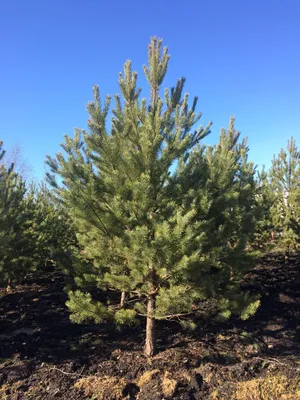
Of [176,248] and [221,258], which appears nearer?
[176,248]

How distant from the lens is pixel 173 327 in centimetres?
673

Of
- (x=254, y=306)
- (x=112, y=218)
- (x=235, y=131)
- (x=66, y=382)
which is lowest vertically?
(x=66, y=382)

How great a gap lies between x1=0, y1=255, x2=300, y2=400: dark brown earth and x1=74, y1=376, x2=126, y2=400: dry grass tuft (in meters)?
0.01

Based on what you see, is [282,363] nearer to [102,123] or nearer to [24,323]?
[102,123]

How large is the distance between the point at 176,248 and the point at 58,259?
236 centimetres

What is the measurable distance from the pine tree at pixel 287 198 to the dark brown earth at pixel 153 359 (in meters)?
3.42

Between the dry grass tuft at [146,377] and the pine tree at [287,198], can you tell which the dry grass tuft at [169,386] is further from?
the pine tree at [287,198]

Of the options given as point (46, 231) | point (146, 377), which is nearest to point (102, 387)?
point (146, 377)

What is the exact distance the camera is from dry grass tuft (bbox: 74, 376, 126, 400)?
4.13 meters

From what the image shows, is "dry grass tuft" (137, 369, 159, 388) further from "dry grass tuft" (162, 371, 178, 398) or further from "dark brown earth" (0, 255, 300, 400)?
"dry grass tuft" (162, 371, 178, 398)

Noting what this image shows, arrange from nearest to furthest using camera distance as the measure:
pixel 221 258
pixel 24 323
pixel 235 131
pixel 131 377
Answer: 1. pixel 131 377
2. pixel 221 258
3. pixel 24 323
4. pixel 235 131

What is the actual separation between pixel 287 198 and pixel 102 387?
9687 mm

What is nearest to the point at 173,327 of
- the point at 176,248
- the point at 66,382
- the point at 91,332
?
the point at 91,332

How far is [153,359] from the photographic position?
5.08 meters
